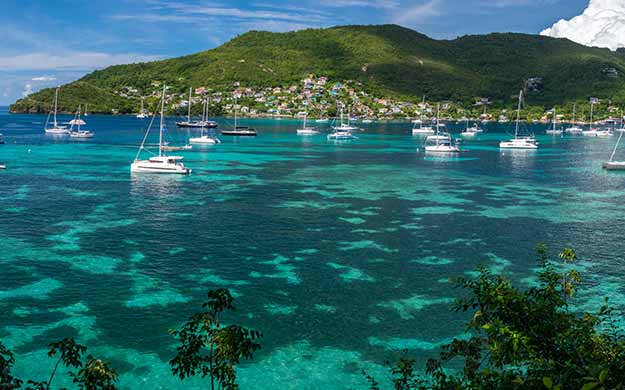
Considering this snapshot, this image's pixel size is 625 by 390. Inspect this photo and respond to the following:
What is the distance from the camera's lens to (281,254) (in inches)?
1811

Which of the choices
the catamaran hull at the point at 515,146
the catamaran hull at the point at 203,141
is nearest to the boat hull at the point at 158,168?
the catamaran hull at the point at 203,141

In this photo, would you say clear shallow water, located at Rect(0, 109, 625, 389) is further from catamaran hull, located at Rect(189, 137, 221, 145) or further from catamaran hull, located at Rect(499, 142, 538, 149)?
catamaran hull, located at Rect(499, 142, 538, 149)

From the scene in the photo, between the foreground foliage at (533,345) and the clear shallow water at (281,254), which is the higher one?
the foreground foliage at (533,345)

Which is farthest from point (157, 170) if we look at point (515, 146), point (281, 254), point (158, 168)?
point (515, 146)

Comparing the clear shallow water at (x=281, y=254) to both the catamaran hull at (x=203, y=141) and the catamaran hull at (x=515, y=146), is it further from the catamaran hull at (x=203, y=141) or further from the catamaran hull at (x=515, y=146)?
the catamaran hull at (x=515, y=146)

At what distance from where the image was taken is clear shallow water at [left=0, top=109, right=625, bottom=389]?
2986 cm

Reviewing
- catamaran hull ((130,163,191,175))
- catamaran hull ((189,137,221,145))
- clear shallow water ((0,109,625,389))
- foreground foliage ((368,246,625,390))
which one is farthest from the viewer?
catamaran hull ((189,137,221,145))

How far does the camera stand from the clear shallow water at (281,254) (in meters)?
29.9

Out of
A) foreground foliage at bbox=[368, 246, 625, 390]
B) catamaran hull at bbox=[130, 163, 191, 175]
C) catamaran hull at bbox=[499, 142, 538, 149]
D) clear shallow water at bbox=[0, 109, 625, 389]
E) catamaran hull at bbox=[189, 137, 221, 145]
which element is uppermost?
catamaran hull at bbox=[499, 142, 538, 149]

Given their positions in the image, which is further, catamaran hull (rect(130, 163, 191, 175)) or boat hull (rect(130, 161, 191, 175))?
catamaran hull (rect(130, 163, 191, 175))

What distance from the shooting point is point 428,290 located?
3803cm

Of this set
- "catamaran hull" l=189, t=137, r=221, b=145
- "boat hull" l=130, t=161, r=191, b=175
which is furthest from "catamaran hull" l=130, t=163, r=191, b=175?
"catamaran hull" l=189, t=137, r=221, b=145

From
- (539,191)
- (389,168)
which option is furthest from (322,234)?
(389,168)

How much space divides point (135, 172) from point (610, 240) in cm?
7162
